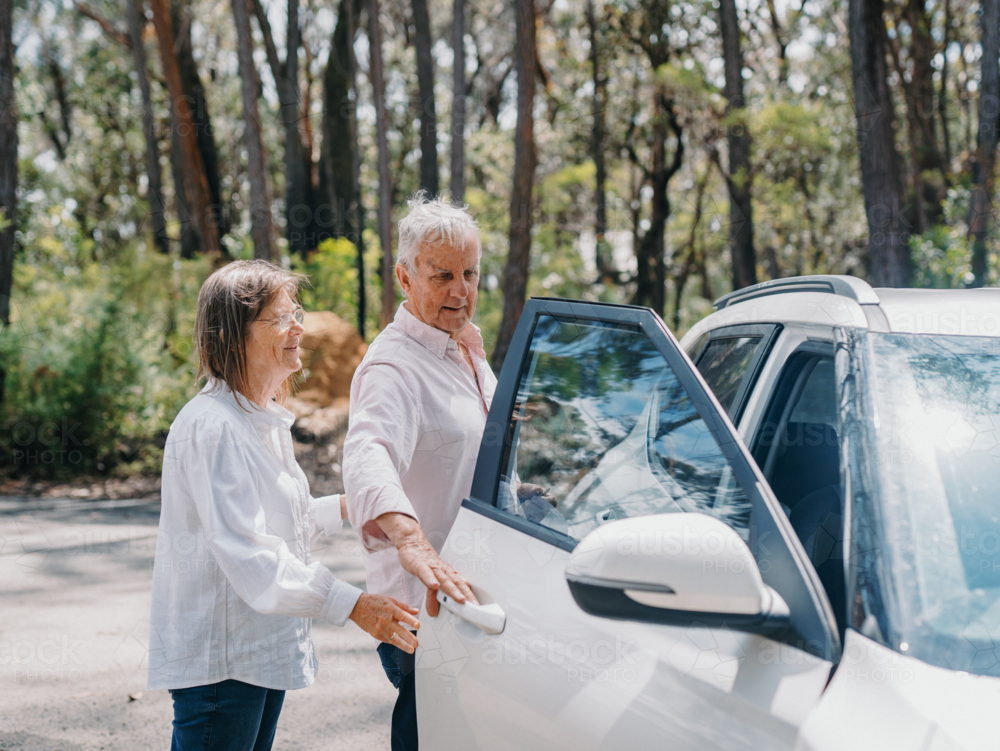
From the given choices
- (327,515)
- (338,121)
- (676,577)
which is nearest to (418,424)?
(327,515)

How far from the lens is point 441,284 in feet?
8.14

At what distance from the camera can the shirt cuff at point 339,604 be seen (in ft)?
6.32

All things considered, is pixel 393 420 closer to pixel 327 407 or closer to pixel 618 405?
pixel 618 405

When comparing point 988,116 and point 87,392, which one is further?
point 988,116

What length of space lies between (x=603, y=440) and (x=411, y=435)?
546mm

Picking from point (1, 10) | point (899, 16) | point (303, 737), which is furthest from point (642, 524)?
point (899, 16)

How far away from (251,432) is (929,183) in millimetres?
23565

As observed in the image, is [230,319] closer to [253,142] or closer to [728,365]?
[728,365]

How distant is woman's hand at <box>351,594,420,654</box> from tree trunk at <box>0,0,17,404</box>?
10.1m

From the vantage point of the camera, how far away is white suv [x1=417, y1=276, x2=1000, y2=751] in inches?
54.8

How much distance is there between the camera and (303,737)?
3.73m

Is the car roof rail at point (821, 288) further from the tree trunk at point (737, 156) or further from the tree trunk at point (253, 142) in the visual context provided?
the tree trunk at point (737, 156)

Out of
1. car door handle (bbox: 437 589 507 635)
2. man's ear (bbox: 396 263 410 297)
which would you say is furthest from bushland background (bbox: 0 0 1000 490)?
car door handle (bbox: 437 589 507 635)

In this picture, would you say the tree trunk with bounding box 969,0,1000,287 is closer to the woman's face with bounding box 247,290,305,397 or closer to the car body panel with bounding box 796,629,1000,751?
the woman's face with bounding box 247,290,305,397
